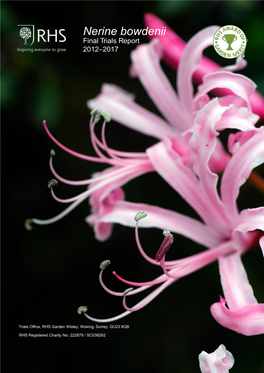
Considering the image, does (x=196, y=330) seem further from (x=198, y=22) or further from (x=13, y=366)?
(x=198, y=22)

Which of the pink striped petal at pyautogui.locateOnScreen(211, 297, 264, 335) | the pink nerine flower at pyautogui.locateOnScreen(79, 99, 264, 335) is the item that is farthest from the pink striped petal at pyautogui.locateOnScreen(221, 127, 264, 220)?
the pink striped petal at pyautogui.locateOnScreen(211, 297, 264, 335)

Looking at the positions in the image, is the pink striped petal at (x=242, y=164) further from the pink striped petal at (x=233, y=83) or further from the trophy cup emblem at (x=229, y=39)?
the trophy cup emblem at (x=229, y=39)

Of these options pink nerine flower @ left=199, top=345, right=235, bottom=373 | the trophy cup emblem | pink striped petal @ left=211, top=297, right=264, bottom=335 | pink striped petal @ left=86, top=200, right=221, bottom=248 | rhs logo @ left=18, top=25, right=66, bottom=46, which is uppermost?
rhs logo @ left=18, top=25, right=66, bottom=46

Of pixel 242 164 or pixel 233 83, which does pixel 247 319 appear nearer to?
pixel 242 164

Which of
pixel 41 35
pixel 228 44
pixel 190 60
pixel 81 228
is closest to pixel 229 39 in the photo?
pixel 228 44

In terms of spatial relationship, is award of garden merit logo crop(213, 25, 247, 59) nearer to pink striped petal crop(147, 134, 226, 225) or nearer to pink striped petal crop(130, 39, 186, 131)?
pink striped petal crop(130, 39, 186, 131)

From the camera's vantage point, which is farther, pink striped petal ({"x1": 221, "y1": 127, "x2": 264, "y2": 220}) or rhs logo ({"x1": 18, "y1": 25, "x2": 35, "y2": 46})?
rhs logo ({"x1": 18, "y1": 25, "x2": 35, "y2": 46})

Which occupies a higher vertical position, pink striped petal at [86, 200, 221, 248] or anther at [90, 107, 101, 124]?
anther at [90, 107, 101, 124]

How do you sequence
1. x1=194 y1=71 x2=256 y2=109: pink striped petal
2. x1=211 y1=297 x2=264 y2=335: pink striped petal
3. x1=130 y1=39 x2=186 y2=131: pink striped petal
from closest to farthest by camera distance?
x1=211 y1=297 x2=264 y2=335: pink striped petal < x1=194 y1=71 x2=256 y2=109: pink striped petal < x1=130 y1=39 x2=186 y2=131: pink striped petal
